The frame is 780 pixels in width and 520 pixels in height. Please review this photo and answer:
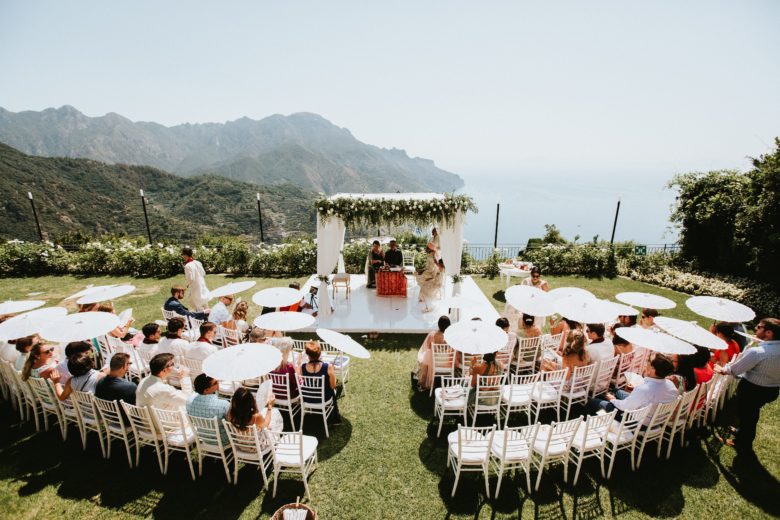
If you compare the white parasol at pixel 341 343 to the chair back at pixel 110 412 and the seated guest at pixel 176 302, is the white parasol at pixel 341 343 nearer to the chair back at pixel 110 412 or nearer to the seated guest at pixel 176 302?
the chair back at pixel 110 412

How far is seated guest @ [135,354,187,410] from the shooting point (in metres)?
4.77

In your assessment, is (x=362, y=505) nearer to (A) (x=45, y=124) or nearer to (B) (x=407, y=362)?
(B) (x=407, y=362)

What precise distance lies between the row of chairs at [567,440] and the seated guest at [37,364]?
19.8ft

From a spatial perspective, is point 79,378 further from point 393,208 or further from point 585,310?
point 585,310

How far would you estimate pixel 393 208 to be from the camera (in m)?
10.5

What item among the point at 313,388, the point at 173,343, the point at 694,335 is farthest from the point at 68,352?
the point at 694,335

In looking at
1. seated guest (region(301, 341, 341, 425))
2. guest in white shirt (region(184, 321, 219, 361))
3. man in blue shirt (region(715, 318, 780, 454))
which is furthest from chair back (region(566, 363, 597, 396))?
guest in white shirt (region(184, 321, 219, 361))

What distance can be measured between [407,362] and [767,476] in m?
5.86

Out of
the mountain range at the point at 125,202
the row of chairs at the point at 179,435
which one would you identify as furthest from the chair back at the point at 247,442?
the mountain range at the point at 125,202

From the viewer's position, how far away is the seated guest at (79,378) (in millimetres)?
5086

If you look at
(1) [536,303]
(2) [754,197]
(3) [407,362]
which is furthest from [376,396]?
(2) [754,197]

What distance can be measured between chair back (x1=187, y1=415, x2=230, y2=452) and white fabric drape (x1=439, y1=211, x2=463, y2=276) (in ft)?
24.9

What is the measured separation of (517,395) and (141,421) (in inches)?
219

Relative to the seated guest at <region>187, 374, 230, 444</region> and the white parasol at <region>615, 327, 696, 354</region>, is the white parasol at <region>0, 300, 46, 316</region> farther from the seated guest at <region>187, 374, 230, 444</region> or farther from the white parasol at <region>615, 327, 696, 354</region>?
the white parasol at <region>615, 327, 696, 354</region>
